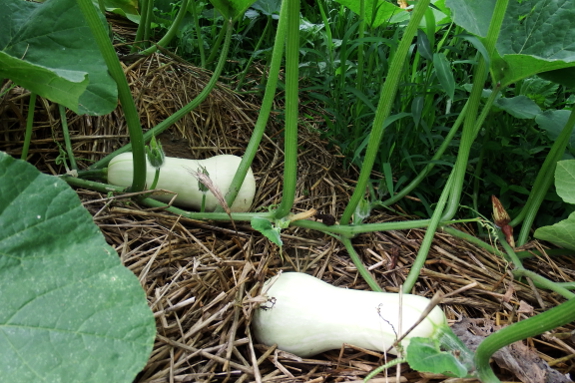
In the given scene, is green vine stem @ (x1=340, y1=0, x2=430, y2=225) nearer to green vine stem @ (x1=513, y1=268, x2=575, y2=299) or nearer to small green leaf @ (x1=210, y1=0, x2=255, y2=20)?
green vine stem @ (x1=513, y1=268, x2=575, y2=299)

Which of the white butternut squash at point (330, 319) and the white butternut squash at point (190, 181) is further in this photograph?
the white butternut squash at point (190, 181)

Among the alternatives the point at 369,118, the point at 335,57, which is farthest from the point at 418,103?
the point at 335,57

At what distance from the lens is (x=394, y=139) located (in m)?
1.41

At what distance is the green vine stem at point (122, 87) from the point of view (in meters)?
0.93

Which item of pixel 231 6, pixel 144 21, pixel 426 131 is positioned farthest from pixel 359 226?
pixel 144 21

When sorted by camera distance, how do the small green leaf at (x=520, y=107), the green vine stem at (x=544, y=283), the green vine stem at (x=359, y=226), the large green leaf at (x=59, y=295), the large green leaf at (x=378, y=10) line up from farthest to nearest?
the large green leaf at (x=378, y=10) < the small green leaf at (x=520, y=107) < the green vine stem at (x=359, y=226) < the green vine stem at (x=544, y=283) < the large green leaf at (x=59, y=295)

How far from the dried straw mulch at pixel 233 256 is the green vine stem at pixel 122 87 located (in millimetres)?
85

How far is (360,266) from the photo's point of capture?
108 cm

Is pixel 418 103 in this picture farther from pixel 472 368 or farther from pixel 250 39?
pixel 250 39

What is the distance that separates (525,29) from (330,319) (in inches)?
32.9

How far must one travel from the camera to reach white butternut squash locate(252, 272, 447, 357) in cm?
92

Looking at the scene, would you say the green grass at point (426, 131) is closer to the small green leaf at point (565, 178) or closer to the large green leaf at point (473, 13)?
the large green leaf at point (473, 13)

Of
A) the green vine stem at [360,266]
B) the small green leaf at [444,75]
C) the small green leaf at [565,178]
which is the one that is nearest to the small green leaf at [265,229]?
the green vine stem at [360,266]

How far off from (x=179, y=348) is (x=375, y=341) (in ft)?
1.18
